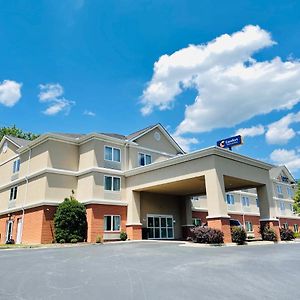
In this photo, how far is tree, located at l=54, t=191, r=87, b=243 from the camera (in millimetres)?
23031

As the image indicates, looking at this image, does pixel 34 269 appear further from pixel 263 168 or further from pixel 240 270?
pixel 263 168

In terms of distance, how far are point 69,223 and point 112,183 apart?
485 centimetres

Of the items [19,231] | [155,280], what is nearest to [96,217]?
[19,231]

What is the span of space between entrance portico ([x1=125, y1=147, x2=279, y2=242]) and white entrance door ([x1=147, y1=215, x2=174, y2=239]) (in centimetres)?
56

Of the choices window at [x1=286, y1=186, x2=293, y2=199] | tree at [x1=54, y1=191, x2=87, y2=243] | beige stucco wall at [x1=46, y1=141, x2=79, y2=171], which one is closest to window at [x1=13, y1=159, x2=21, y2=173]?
beige stucco wall at [x1=46, y1=141, x2=79, y2=171]

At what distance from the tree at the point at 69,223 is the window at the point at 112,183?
2.95 meters

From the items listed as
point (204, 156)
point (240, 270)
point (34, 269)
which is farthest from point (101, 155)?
point (240, 270)

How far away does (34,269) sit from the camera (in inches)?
378

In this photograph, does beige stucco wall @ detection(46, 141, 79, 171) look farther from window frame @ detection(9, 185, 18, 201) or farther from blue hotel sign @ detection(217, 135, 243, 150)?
blue hotel sign @ detection(217, 135, 243, 150)

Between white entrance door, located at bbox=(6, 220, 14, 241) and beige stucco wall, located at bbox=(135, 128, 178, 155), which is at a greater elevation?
beige stucco wall, located at bbox=(135, 128, 178, 155)

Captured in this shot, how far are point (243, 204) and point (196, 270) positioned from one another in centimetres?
3771

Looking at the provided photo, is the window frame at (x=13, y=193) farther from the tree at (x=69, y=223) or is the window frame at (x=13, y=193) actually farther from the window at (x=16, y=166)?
the tree at (x=69, y=223)

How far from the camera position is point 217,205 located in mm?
19031

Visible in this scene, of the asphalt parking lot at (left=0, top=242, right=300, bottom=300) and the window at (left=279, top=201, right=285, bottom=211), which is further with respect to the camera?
the window at (left=279, top=201, right=285, bottom=211)
